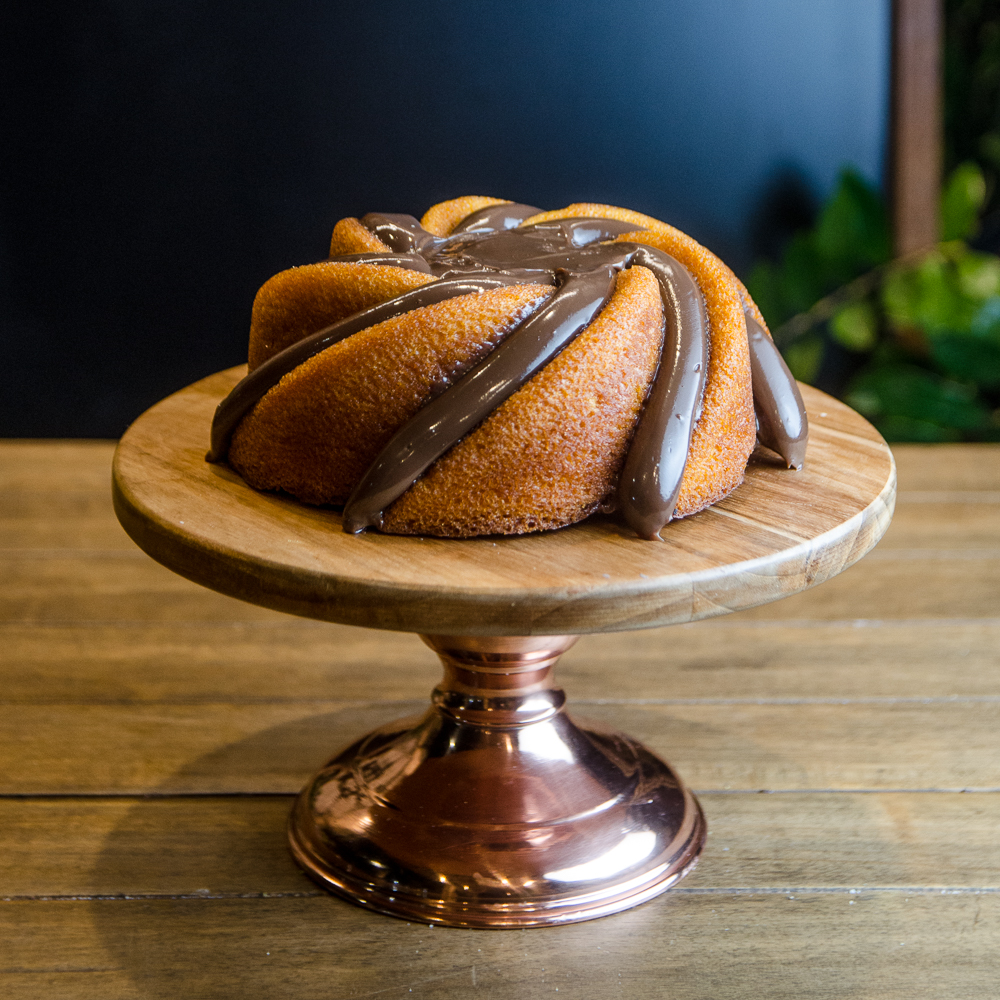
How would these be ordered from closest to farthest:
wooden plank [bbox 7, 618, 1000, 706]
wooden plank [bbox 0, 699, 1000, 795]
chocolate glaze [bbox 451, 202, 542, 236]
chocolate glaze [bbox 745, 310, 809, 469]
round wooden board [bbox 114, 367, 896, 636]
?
1. round wooden board [bbox 114, 367, 896, 636]
2. chocolate glaze [bbox 745, 310, 809, 469]
3. chocolate glaze [bbox 451, 202, 542, 236]
4. wooden plank [bbox 0, 699, 1000, 795]
5. wooden plank [bbox 7, 618, 1000, 706]

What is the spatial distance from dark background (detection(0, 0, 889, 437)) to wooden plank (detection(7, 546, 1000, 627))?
0.63 metres

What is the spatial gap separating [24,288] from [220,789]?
140cm

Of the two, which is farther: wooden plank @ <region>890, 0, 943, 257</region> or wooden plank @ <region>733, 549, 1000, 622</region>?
wooden plank @ <region>890, 0, 943, 257</region>

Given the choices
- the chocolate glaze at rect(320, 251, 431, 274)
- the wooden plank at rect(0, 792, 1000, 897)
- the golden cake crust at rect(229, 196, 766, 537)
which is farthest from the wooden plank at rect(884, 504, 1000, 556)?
the chocolate glaze at rect(320, 251, 431, 274)

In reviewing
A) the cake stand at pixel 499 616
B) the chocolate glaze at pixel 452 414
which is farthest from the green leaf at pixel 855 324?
the chocolate glaze at pixel 452 414

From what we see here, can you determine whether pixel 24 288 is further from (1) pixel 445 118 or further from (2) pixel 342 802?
(2) pixel 342 802

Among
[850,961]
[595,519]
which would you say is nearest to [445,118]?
[595,519]

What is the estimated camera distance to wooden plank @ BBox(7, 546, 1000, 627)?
5.75ft

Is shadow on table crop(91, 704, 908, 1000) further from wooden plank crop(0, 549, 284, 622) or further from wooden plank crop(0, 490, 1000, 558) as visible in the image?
wooden plank crop(0, 490, 1000, 558)

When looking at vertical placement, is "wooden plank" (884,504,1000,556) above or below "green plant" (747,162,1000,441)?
below

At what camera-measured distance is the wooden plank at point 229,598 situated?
1.75m

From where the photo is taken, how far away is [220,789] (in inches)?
51.9

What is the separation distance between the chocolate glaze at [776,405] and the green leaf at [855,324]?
1.81 metres

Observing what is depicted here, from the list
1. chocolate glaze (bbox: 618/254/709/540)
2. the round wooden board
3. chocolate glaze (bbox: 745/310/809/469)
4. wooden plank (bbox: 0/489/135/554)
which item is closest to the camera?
the round wooden board
